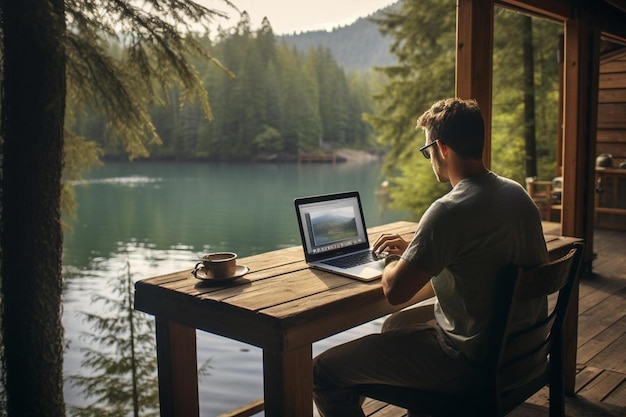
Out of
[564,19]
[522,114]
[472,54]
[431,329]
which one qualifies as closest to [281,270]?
[431,329]

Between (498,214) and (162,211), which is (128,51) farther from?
(162,211)

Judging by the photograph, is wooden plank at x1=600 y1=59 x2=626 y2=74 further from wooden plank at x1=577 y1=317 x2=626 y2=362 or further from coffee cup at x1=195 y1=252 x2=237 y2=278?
coffee cup at x1=195 y1=252 x2=237 y2=278

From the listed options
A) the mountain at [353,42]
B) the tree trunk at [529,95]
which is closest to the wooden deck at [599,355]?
the tree trunk at [529,95]

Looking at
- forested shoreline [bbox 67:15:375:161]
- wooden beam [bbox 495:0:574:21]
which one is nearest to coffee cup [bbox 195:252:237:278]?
wooden beam [bbox 495:0:574:21]

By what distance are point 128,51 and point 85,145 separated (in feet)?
3.28

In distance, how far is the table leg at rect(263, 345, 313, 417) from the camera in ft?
6.04

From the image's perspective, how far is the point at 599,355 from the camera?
370cm

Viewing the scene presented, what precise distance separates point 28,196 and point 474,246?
3.27 meters

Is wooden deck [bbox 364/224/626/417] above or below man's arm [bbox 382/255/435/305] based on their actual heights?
below

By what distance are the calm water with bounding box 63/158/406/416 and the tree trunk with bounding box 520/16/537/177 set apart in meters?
6.56

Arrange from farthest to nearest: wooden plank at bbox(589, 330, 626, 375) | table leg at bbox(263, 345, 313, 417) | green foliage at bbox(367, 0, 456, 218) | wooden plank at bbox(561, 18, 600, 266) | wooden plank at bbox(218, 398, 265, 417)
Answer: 1. green foliage at bbox(367, 0, 456, 218)
2. wooden plank at bbox(561, 18, 600, 266)
3. wooden plank at bbox(589, 330, 626, 375)
4. wooden plank at bbox(218, 398, 265, 417)
5. table leg at bbox(263, 345, 313, 417)

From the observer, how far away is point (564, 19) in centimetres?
465

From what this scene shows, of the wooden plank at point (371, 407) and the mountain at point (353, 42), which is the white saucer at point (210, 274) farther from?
the mountain at point (353, 42)

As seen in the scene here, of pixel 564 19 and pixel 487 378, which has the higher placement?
pixel 564 19
